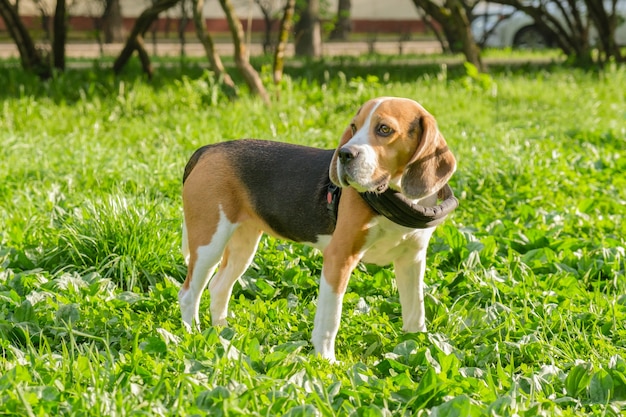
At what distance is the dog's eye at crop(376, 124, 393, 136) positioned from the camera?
3.54 metres

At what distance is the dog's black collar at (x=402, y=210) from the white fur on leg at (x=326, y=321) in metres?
0.44

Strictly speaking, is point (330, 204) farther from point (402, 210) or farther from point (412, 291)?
point (412, 291)

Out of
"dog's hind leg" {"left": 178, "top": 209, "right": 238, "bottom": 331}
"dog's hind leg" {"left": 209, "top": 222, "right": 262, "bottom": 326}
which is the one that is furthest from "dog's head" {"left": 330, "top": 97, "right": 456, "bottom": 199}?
"dog's hind leg" {"left": 209, "top": 222, "right": 262, "bottom": 326}

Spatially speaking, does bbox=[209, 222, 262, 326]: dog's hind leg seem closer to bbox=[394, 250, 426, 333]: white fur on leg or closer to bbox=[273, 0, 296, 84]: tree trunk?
bbox=[394, 250, 426, 333]: white fur on leg

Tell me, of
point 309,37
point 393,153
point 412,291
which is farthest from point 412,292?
point 309,37

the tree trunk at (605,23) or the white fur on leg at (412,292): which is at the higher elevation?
the tree trunk at (605,23)

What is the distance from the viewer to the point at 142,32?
11.6 meters

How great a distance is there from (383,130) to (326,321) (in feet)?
3.02

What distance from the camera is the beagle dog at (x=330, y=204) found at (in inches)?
141

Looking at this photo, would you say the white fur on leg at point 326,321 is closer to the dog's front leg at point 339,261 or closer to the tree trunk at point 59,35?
the dog's front leg at point 339,261

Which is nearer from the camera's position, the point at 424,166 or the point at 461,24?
the point at 424,166

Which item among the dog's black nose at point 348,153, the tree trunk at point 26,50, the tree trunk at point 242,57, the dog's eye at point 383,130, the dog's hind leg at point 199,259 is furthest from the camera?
the tree trunk at point 26,50

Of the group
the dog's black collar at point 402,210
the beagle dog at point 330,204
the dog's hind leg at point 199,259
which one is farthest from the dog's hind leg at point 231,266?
the dog's black collar at point 402,210

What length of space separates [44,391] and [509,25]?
78.0ft
